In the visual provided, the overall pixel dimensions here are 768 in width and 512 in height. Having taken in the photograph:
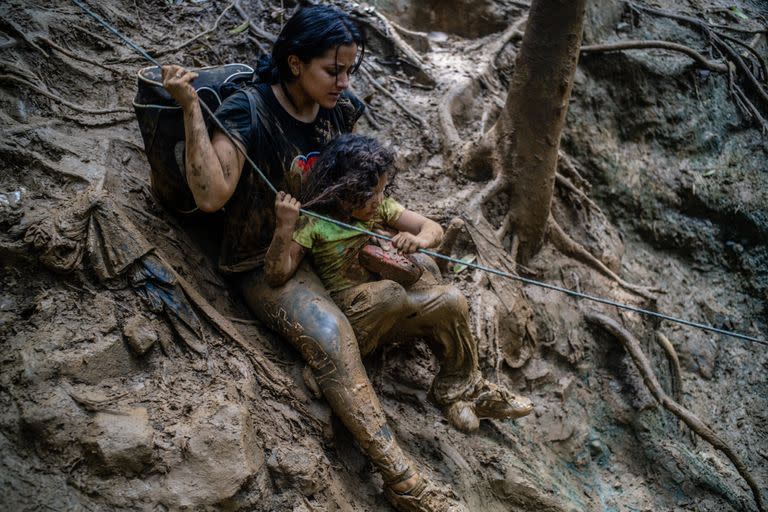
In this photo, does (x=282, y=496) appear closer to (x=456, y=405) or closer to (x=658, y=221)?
(x=456, y=405)

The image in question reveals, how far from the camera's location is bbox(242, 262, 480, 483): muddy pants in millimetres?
2984

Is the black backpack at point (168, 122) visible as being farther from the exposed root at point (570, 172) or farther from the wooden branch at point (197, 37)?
the exposed root at point (570, 172)

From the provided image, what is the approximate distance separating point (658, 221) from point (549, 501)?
11.1ft

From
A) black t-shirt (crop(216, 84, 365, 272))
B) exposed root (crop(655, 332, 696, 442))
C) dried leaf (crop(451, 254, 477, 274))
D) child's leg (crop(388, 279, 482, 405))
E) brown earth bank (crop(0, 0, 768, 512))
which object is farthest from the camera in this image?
exposed root (crop(655, 332, 696, 442))

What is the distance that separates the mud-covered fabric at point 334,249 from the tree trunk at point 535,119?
1847 millimetres

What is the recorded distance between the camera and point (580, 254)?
5.25 meters

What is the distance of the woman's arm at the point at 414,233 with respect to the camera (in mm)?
3176

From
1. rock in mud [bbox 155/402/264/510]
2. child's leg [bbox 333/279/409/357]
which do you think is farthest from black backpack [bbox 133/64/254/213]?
rock in mud [bbox 155/402/264/510]

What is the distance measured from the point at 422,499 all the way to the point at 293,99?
2.07 meters

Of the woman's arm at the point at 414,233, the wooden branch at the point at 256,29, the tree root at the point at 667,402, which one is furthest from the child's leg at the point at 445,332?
the wooden branch at the point at 256,29

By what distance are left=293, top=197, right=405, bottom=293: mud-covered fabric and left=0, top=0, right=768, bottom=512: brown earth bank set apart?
0.46 m

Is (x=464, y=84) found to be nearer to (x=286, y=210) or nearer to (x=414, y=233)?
(x=414, y=233)

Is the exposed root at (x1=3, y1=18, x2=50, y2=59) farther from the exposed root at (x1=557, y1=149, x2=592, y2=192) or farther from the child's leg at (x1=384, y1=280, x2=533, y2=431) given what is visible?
the exposed root at (x1=557, y1=149, x2=592, y2=192)

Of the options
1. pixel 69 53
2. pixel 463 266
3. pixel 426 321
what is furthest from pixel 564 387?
pixel 69 53
